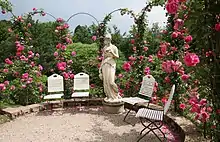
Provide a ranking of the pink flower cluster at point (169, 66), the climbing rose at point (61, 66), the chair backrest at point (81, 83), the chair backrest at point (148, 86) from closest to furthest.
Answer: the pink flower cluster at point (169, 66)
the chair backrest at point (148, 86)
the chair backrest at point (81, 83)
the climbing rose at point (61, 66)

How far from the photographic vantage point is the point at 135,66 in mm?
6828

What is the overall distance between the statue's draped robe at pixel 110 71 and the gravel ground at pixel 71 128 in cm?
54

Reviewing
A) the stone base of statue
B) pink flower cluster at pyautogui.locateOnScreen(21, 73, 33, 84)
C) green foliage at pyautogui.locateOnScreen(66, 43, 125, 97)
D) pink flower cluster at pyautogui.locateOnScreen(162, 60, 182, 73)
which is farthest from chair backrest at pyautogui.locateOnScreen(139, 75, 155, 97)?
pink flower cluster at pyautogui.locateOnScreen(21, 73, 33, 84)

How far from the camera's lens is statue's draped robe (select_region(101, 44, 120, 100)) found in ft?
19.2

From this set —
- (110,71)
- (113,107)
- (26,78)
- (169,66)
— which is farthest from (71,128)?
(169,66)

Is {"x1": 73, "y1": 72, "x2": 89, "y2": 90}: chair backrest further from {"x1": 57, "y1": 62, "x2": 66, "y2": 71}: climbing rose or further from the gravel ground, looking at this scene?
the gravel ground

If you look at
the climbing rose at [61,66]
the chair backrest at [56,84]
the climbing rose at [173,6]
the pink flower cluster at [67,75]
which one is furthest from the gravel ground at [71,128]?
the climbing rose at [173,6]

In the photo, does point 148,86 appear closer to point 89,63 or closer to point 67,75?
point 67,75

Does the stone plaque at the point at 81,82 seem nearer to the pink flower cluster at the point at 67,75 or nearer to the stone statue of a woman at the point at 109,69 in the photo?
the pink flower cluster at the point at 67,75

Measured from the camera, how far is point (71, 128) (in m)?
5.02

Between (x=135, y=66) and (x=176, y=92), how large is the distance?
169 centimetres

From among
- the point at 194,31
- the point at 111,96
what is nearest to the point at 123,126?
the point at 111,96

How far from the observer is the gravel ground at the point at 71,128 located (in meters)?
4.52

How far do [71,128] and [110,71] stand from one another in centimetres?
161
